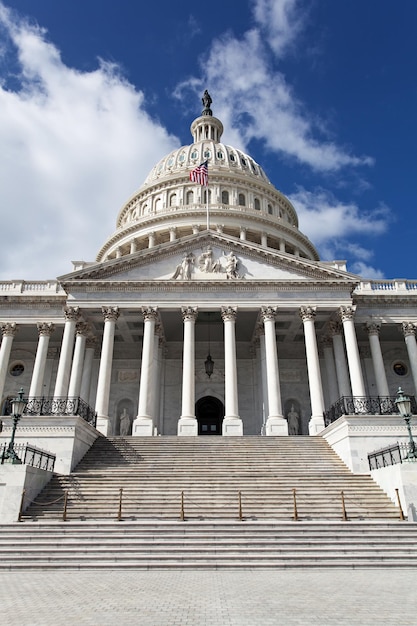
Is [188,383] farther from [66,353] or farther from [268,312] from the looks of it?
[66,353]

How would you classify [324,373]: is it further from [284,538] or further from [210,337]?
[284,538]

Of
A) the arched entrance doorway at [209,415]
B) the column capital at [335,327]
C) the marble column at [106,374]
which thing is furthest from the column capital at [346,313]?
the marble column at [106,374]

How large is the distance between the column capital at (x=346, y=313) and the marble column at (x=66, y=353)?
724 inches

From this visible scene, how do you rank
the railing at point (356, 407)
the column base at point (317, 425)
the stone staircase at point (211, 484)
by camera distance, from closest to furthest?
1. the stone staircase at point (211, 484)
2. the railing at point (356, 407)
3. the column base at point (317, 425)

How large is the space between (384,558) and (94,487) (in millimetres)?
12116

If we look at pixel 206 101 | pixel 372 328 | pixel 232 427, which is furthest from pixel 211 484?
pixel 206 101

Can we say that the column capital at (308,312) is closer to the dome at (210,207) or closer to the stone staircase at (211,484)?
the stone staircase at (211,484)

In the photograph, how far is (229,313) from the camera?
33906 millimetres

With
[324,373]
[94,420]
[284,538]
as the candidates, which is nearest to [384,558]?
[284,538]

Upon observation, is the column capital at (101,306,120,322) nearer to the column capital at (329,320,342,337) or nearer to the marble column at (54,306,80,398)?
the marble column at (54,306,80,398)

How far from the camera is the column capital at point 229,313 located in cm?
3381

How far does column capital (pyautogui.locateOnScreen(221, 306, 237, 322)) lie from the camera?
33.8m

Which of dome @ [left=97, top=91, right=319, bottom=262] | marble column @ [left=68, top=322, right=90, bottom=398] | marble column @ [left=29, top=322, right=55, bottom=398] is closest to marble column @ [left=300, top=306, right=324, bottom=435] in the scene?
marble column @ [left=68, top=322, right=90, bottom=398]

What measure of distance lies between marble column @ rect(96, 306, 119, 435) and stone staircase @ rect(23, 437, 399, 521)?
3410 mm
